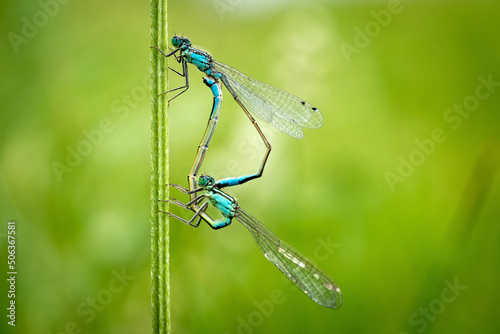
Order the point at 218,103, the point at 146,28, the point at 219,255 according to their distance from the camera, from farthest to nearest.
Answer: the point at 146,28 → the point at 219,255 → the point at 218,103

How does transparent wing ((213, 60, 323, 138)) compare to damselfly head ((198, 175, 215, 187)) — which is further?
transparent wing ((213, 60, 323, 138))

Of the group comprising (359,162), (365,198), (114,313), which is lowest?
(114,313)

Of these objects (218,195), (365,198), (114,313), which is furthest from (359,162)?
(114,313)

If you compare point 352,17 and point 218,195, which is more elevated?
point 352,17

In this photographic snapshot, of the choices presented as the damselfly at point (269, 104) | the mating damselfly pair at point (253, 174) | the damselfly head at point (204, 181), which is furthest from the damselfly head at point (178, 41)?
the damselfly head at point (204, 181)

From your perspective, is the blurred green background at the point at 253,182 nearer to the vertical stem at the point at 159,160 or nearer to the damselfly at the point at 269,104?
the damselfly at the point at 269,104

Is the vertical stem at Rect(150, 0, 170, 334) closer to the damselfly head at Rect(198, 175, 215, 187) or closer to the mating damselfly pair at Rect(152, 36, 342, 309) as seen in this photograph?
the mating damselfly pair at Rect(152, 36, 342, 309)

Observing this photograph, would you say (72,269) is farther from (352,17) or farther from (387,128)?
(352,17)

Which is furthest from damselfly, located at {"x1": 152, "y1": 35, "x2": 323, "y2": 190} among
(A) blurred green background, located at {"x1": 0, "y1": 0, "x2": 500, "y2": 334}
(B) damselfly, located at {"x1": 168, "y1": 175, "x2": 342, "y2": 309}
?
(A) blurred green background, located at {"x1": 0, "y1": 0, "x2": 500, "y2": 334}
